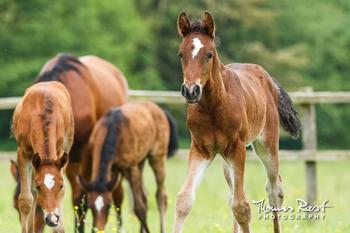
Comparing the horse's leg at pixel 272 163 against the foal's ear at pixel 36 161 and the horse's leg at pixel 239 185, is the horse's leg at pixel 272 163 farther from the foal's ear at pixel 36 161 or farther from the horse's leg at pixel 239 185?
the foal's ear at pixel 36 161

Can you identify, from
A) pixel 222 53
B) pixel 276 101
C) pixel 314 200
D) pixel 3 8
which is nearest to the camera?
pixel 276 101

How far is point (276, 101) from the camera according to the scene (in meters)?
8.15

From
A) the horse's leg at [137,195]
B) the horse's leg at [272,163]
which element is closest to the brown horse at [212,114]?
the horse's leg at [272,163]

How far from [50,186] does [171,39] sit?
1436 inches

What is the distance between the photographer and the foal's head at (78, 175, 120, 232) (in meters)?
8.59

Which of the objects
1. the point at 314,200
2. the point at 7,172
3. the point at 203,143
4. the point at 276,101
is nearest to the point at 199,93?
the point at 203,143

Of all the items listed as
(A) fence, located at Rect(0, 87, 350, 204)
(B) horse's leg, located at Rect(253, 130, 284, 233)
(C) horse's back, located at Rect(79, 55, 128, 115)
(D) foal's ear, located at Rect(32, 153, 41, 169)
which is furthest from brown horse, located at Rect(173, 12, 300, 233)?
(A) fence, located at Rect(0, 87, 350, 204)

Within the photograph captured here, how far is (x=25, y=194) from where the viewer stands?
25.2ft

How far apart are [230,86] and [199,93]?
0.80 metres

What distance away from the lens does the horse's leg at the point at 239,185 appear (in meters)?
6.78

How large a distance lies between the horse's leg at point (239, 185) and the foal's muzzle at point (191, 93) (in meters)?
Answer: 0.75

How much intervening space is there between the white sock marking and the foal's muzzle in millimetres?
2692

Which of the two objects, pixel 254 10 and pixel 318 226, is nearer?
pixel 318 226

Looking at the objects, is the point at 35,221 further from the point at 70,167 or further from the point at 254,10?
the point at 254,10
